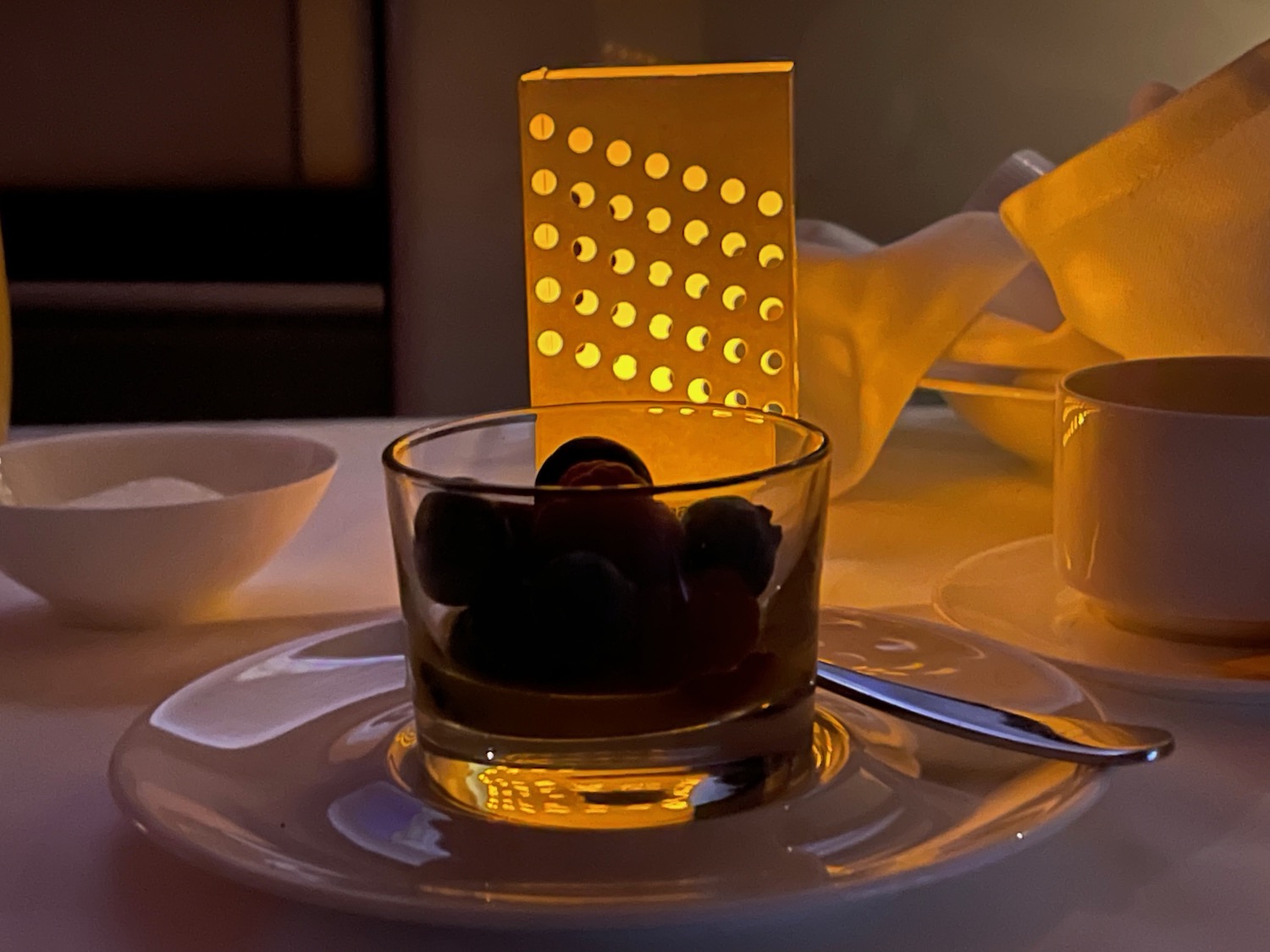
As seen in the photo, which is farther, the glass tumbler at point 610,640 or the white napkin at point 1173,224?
the white napkin at point 1173,224

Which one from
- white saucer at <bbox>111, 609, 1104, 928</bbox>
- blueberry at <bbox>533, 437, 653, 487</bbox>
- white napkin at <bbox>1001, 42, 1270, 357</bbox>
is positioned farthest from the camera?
white napkin at <bbox>1001, 42, 1270, 357</bbox>

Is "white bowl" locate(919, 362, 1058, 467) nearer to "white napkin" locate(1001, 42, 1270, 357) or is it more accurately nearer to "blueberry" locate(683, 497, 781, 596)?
"white napkin" locate(1001, 42, 1270, 357)

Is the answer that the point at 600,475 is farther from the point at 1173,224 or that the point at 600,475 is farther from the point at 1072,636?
the point at 1173,224

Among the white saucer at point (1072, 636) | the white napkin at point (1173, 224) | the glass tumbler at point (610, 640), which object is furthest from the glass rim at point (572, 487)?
the white napkin at point (1173, 224)

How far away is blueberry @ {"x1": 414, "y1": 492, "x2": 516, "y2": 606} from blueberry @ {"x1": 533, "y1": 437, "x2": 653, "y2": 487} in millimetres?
44

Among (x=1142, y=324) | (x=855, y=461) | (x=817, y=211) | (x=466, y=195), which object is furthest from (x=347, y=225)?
(x=1142, y=324)

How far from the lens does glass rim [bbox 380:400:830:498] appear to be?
0.30 metres

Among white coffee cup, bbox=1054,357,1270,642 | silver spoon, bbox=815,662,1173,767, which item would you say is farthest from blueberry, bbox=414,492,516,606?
white coffee cup, bbox=1054,357,1270,642

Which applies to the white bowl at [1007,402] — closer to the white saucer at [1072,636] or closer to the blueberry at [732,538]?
the white saucer at [1072,636]

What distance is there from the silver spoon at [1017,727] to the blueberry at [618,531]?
0.25ft

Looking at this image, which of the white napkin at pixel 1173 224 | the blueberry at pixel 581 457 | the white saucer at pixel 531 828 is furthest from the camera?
the white napkin at pixel 1173 224

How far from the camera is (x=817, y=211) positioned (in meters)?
1.31

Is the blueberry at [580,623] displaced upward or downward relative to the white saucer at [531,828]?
upward

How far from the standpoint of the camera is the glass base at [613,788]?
12.1 inches
